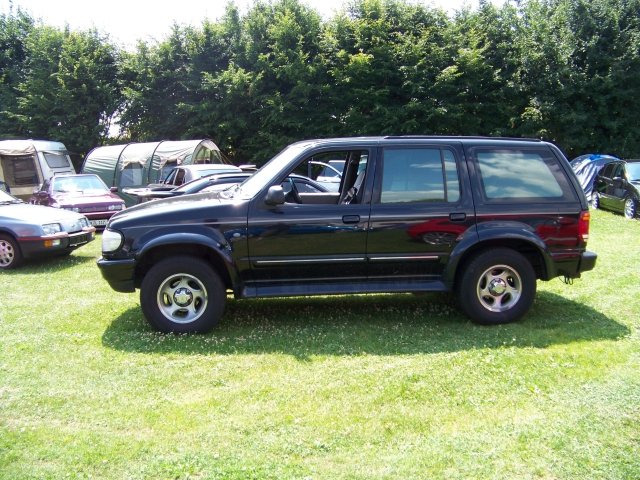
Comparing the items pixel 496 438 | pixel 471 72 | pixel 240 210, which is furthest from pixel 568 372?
pixel 471 72

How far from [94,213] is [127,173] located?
20.7 ft

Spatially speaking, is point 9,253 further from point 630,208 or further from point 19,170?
point 630,208

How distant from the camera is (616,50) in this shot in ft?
74.1

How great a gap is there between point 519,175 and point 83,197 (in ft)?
37.2

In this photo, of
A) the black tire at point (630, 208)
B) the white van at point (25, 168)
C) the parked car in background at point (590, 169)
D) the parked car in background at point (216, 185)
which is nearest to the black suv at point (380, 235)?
the parked car in background at point (216, 185)

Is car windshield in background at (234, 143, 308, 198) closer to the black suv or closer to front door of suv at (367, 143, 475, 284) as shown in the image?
the black suv

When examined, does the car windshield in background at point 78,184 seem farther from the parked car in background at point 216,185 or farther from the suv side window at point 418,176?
the suv side window at point 418,176

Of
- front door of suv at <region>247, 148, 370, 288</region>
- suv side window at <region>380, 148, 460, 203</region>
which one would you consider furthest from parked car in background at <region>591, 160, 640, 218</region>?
front door of suv at <region>247, 148, 370, 288</region>

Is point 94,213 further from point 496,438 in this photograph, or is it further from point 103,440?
point 496,438

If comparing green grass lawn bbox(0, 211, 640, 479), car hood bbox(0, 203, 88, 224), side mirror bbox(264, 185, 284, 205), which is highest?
side mirror bbox(264, 185, 284, 205)

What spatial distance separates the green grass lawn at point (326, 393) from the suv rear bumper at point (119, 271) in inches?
19.8

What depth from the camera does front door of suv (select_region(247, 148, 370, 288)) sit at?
5445 millimetres

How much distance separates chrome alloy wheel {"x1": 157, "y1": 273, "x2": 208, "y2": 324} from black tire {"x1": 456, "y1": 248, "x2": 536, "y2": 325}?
261cm

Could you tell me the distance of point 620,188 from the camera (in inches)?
583
